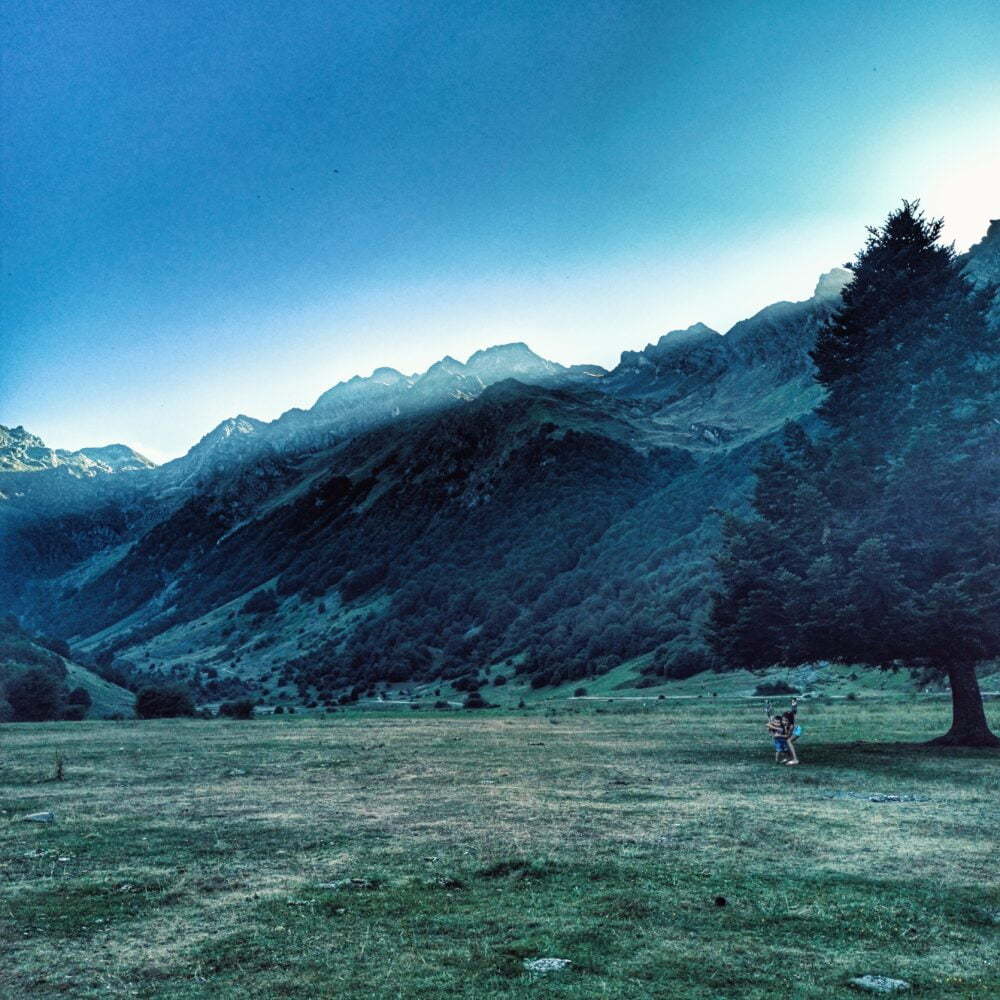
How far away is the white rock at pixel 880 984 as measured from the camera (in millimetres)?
7844

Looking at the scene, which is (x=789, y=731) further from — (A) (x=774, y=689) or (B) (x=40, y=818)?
(A) (x=774, y=689)

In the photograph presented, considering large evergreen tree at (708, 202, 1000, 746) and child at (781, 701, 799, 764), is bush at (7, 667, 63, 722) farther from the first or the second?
child at (781, 701, 799, 764)

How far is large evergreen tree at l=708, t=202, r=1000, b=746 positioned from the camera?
29.5 m

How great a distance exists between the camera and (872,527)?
31984 mm

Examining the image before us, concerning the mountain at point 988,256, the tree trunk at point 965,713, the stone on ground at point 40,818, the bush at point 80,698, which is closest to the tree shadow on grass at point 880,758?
the tree trunk at point 965,713

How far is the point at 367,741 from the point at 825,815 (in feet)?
96.3

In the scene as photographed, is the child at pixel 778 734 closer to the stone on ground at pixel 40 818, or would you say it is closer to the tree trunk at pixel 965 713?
the tree trunk at pixel 965 713

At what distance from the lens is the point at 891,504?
32.1m

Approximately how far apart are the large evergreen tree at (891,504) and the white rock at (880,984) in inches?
907

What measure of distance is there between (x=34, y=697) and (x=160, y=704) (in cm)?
1248

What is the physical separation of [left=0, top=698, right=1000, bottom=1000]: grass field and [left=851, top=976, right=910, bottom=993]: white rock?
0.17m

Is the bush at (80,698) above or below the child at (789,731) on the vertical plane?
below

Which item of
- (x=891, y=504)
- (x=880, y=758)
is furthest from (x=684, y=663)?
(x=880, y=758)

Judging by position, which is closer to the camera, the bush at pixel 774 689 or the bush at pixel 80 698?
the bush at pixel 774 689
